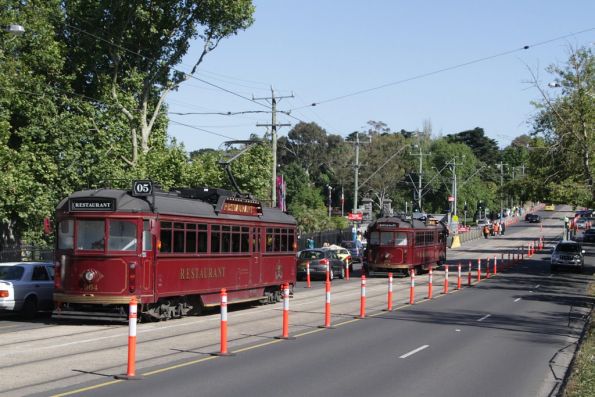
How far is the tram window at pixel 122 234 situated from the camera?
62.6ft

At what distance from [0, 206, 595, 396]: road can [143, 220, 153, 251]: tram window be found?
181cm

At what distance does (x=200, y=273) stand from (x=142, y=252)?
2712mm

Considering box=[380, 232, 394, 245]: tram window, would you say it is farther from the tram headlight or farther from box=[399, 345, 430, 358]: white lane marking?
box=[399, 345, 430, 358]: white lane marking

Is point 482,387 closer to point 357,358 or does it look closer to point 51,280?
point 357,358

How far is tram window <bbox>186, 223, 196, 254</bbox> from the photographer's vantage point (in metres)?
20.9

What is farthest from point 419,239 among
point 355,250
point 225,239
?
point 225,239

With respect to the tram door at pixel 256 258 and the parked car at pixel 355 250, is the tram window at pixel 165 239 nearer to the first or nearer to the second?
the tram door at pixel 256 258

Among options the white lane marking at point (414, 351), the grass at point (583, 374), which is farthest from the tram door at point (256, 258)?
the grass at point (583, 374)

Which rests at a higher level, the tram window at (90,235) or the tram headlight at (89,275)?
the tram window at (90,235)

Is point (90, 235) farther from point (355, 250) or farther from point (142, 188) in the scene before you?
point (355, 250)

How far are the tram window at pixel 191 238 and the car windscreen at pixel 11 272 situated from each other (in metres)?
4.40

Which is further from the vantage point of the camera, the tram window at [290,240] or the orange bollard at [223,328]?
the tram window at [290,240]

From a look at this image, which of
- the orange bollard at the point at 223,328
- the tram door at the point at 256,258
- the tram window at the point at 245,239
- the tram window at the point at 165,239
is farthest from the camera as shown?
the tram door at the point at 256,258

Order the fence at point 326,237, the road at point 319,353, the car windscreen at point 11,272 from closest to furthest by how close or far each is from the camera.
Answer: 1. the road at point 319,353
2. the car windscreen at point 11,272
3. the fence at point 326,237
